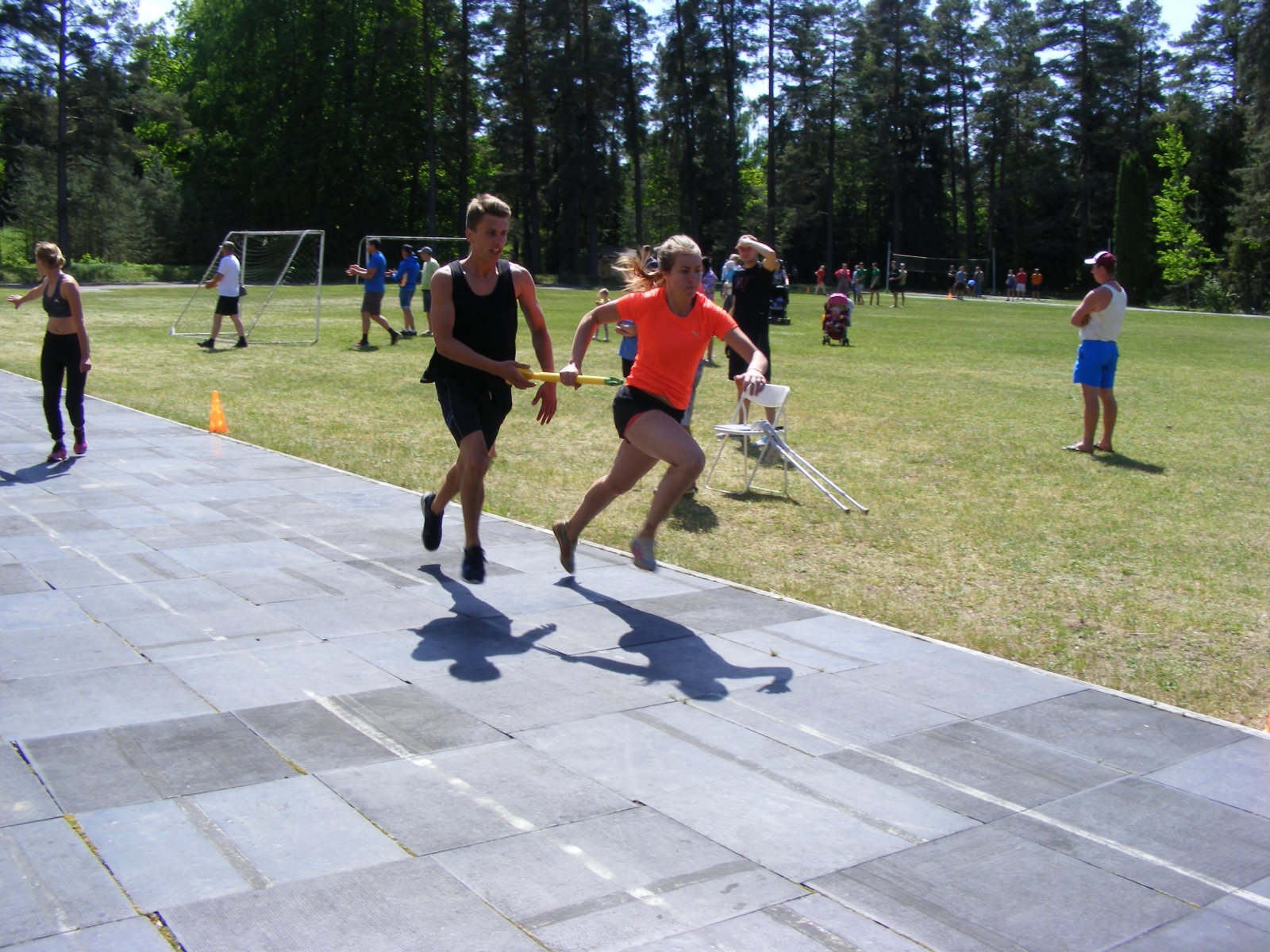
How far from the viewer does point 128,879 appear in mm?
3027

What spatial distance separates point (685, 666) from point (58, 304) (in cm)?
720

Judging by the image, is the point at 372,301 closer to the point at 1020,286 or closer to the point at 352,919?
the point at 352,919

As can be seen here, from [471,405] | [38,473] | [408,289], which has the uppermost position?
→ [408,289]

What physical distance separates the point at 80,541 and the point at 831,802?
5088 mm

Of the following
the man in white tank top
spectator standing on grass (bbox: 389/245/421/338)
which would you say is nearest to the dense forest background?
spectator standing on grass (bbox: 389/245/421/338)

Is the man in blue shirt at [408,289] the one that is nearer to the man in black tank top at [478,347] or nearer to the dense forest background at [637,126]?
the man in black tank top at [478,347]

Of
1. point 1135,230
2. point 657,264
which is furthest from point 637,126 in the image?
point 657,264

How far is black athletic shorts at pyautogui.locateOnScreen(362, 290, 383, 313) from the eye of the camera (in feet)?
71.2

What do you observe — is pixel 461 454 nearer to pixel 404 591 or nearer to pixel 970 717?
pixel 404 591

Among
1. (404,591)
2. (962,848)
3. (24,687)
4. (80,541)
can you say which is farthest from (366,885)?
(80,541)

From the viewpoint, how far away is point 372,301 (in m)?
21.8

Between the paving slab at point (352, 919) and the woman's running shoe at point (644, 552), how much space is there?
2991mm

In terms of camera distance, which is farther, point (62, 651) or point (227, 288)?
point (227, 288)

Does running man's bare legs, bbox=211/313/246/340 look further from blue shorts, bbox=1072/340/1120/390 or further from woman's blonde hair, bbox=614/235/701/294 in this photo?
woman's blonde hair, bbox=614/235/701/294
